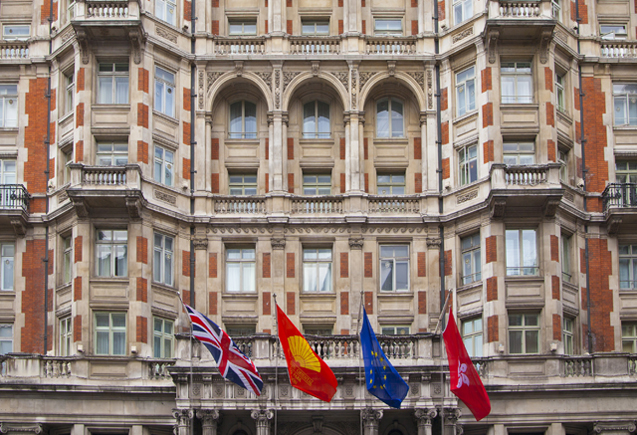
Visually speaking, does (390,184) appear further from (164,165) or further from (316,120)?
(164,165)

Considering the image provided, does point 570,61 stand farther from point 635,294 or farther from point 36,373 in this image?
point 36,373

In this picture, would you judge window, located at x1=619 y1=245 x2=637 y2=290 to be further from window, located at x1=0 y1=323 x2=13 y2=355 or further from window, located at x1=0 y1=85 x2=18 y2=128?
window, located at x1=0 y1=85 x2=18 y2=128

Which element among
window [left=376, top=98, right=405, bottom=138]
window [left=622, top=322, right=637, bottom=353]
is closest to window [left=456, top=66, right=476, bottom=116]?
window [left=376, top=98, right=405, bottom=138]

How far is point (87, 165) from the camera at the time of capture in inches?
2327

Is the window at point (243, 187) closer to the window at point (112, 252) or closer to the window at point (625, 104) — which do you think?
the window at point (112, 252)

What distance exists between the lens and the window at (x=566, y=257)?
60594mm

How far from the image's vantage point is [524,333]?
58406mm

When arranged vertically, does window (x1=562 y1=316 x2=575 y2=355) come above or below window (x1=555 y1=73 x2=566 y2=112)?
below

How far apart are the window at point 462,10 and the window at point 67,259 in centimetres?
2228

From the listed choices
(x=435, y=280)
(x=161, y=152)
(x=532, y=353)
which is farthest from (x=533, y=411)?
(x=161, y=152)

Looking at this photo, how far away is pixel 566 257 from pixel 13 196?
89.3ft

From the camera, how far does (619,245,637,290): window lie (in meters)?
62.0

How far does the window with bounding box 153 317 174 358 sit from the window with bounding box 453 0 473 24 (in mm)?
20989

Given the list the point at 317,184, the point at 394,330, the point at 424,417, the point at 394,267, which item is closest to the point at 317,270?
the point at 394,267
